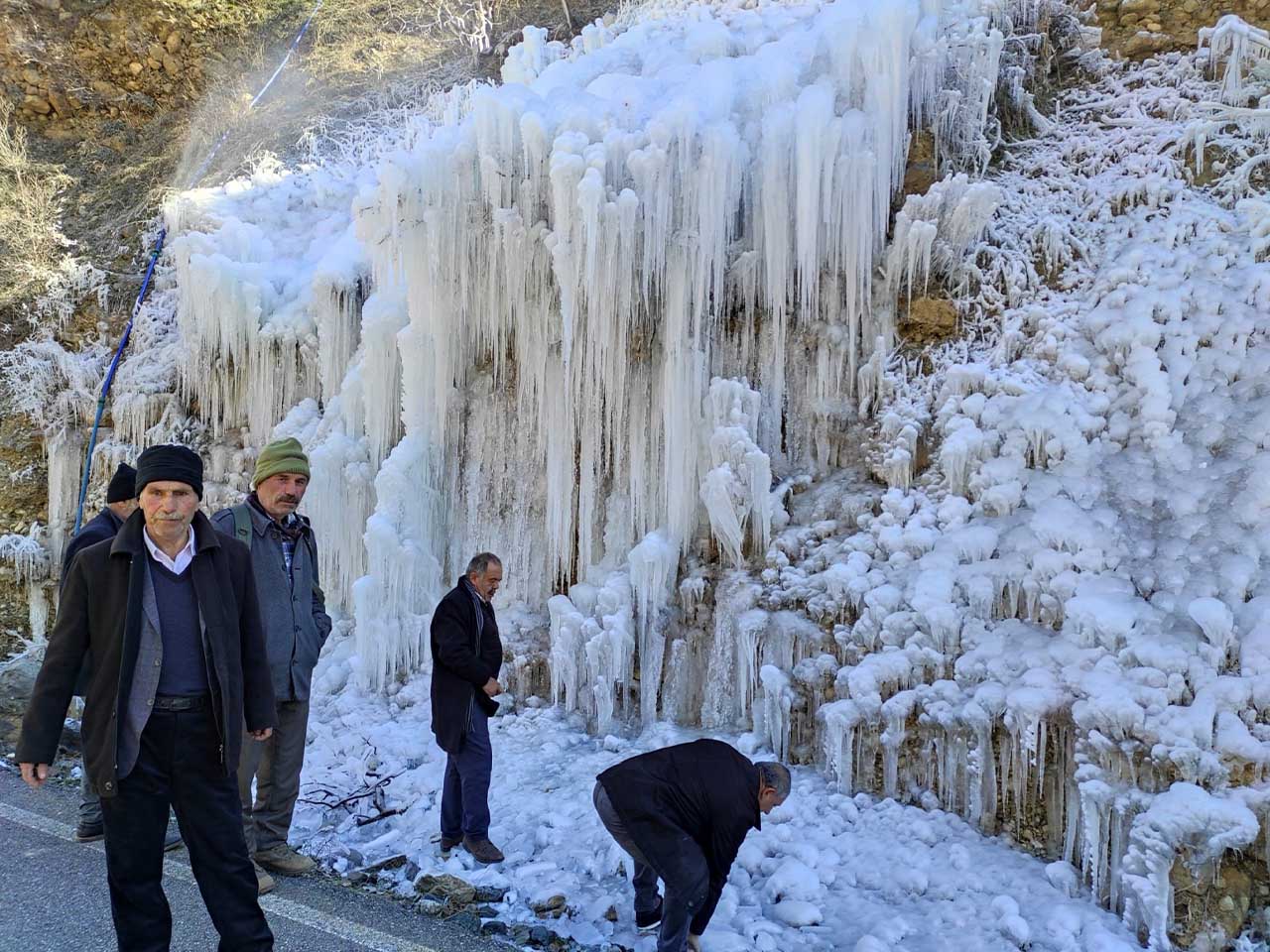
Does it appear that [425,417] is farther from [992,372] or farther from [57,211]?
[57,211]

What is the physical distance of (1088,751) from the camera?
4.31 metres

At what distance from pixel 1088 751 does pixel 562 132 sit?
18.4ft

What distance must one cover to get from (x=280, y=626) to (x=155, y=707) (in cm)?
Answer: 131

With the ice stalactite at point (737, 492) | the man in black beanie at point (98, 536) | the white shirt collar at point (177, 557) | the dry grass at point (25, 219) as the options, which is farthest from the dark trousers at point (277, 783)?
the dry grass at point (25, 219)

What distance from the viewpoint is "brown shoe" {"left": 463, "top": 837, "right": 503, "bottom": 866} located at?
423 cm

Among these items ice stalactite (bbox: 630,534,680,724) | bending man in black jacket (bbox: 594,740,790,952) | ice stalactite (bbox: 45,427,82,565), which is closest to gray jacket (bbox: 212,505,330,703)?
bending man in black jacket (bbox: 594,740,790,952)

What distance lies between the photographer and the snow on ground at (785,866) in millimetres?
3762

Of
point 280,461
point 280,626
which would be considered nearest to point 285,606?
point 280,626

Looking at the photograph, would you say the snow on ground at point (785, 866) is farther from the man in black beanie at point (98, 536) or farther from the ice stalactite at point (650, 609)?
the man in black beanie at point (98, 536)

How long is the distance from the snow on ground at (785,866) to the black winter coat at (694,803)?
660 mm

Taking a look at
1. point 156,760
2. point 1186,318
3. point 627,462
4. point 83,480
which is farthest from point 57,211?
point 1186,318

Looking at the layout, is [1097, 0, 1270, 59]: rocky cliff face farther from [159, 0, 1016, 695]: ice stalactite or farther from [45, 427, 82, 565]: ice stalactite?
[45, 427, 82, 565]: ice stalactite

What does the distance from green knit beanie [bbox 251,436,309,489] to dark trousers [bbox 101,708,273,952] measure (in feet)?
4.69

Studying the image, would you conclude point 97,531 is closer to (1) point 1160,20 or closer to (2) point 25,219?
(1) point 1160,20
